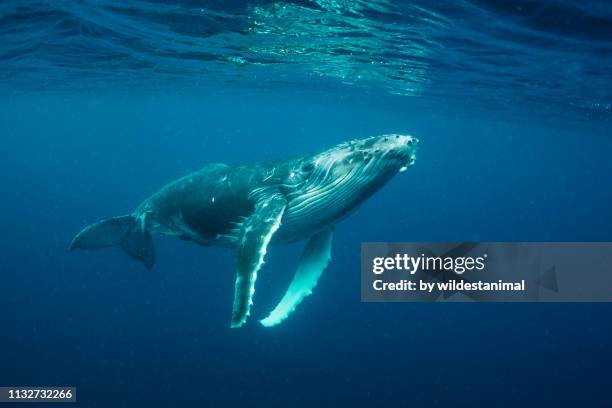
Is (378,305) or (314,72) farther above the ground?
(314,72)

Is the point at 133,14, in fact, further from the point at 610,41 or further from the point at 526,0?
the point at 610,41

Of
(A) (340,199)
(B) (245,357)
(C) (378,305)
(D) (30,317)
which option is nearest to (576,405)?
(C) (378,305)

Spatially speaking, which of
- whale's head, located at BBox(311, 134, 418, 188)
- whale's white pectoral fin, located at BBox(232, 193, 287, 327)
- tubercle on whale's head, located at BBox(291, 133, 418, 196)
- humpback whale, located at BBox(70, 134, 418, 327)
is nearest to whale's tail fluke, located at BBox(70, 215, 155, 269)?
humpback whale, located at BBox(70, 134, 418, 327)

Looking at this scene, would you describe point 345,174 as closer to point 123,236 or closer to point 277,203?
point 277,203

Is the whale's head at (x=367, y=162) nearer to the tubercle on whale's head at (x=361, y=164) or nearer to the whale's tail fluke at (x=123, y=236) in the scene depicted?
the tubercle on whale's head at (x=361, y=164)

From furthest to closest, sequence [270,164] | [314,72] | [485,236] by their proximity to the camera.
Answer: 1. [485,236]
2. [314,72]
3. [270,164]

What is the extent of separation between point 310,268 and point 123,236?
5.29 meters

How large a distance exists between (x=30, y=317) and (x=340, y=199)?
20.0 m

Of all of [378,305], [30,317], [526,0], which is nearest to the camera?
[526,0]

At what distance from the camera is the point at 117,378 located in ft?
53.0

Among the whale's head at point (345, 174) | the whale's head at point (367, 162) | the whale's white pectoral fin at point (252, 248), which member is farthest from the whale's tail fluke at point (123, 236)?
the whale's head at point (367, 162)

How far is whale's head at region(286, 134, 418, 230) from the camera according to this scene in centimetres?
670

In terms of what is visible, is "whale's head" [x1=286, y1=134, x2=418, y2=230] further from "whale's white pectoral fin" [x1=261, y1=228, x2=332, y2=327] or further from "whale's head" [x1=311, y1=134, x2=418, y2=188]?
"whale's white pectoral fin" [x1=261, y1=228, x2=332, y2=327]

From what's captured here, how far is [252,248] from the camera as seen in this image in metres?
6.66
